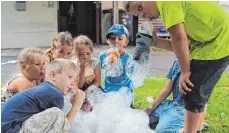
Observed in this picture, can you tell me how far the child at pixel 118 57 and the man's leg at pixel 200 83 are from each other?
102 centimetres

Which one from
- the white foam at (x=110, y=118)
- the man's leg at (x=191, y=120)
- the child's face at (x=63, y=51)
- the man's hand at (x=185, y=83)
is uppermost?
the child's face at (x=63, y=51)

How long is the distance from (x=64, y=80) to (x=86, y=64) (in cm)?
93

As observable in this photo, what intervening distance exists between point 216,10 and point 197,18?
0.49 feet

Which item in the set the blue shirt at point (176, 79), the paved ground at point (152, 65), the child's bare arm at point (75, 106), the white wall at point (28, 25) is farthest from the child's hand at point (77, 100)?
the white wall at point (28, 25)

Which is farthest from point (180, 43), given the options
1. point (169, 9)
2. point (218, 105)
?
point (218, 105)

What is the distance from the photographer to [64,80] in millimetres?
2242

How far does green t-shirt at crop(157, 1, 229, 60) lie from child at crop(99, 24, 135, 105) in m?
1.03

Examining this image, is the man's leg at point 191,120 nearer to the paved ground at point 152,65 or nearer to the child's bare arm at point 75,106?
the child's bare arm at point 75,106

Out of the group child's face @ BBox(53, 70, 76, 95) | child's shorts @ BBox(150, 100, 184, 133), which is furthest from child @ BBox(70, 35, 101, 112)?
child's face @ BBox(53, 70, 76, 95)

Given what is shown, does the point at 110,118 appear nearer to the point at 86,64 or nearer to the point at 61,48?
the point at 86,64

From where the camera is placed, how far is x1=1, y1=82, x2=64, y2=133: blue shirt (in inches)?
81.2

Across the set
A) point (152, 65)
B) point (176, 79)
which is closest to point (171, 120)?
point (176, 79)

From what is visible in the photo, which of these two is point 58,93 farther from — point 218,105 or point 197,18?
point 218,105

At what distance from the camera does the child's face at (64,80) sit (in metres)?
2.23
